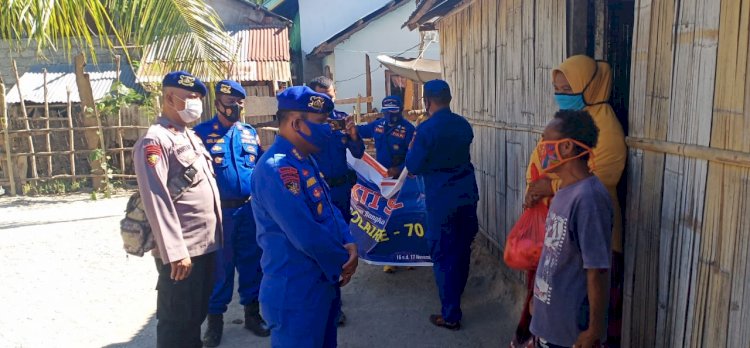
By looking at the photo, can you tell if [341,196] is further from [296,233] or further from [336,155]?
[296,233]

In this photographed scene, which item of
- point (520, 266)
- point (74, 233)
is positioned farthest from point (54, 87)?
point (520, 266)

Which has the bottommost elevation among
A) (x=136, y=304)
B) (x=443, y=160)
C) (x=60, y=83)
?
(x=136, y=304)

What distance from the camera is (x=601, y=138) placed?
2.93 m

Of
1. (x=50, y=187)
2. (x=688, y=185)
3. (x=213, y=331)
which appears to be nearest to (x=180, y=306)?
(x=213, y=331)

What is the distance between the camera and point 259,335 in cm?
459

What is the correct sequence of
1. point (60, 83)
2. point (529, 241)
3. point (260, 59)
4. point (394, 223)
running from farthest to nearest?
point (60, 83), point (260, 59), point (394, 223), point (529, 241)

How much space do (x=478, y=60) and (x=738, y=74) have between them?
3936 millimetres

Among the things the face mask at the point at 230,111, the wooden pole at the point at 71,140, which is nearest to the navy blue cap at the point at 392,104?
the face mask at the point at 230,111

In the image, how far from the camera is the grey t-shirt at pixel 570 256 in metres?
2.26

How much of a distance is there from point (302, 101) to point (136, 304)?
3706 mm

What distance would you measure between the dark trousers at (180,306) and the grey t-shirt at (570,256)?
2.06 meters

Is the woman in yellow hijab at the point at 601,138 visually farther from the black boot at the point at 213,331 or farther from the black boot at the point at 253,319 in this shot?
the black boot at the point at 213,331

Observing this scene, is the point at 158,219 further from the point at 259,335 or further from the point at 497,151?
the point at 497,151

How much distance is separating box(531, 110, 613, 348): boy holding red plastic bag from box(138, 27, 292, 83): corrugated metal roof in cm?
1106
